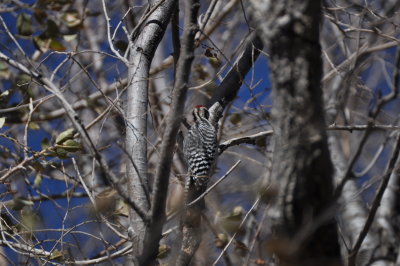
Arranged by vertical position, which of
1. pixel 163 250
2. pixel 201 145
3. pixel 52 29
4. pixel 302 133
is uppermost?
pixel 52 29

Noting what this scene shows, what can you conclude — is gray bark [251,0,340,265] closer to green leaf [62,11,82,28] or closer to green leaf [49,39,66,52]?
green leaf [49,39,66,52]

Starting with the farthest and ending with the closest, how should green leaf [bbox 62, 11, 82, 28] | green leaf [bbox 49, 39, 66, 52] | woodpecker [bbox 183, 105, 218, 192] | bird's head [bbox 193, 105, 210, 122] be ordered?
bird's head [bbox 193, 105, 210, 122], woodpecker [bbox 183, 105, 218, 192], green leaf [bbox 62, 11, 82, 28], green leaf [bbox 49, 39, 66, 52]

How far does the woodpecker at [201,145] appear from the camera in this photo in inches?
167

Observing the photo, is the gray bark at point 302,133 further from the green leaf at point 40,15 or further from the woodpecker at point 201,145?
the green leaf at point 40,15

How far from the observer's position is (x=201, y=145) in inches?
175

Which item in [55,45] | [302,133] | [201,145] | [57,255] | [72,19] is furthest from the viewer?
[201,145]

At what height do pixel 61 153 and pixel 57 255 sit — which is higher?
pixel 61 153

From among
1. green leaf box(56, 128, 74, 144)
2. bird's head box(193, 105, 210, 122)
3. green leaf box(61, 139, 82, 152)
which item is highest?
green leaf box(56, 128, 74, 144)

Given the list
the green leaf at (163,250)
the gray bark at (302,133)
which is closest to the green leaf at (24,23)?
the green leaf at (163,250)

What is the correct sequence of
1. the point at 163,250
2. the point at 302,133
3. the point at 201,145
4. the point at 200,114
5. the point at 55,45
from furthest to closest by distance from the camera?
the point at 200,114 → the point at 201,145 → the point at 163,250 → the point at 55,45 → the point at 302,133

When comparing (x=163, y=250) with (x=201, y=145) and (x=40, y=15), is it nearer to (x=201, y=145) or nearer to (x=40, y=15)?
(x=201, y=145)

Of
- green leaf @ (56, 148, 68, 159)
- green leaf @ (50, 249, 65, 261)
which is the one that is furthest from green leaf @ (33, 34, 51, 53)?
green leaf @ (50, 249, 65, 261)

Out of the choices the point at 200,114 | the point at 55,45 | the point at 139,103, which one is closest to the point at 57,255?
the point at 139,103

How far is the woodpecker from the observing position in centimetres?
425
